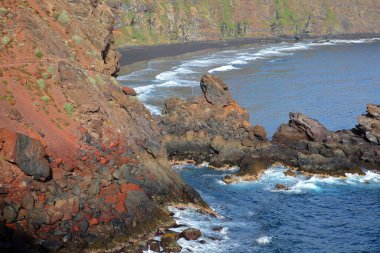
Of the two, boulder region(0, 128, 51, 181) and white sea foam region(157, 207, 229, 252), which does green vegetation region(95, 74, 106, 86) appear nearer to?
boulder region(0, 128, 51, 181)

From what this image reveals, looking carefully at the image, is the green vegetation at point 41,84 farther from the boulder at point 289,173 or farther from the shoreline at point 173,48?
the shoreline at point 173,48

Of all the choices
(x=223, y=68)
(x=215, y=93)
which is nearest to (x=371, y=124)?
(x=215, y=93)

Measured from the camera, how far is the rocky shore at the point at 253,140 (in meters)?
48.5

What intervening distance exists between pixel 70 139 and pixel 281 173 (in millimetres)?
23428

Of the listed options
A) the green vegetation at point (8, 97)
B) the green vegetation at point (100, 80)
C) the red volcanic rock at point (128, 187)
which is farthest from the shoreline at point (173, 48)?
the red volcanic rock at point (128, 187)

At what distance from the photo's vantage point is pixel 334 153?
163 feet

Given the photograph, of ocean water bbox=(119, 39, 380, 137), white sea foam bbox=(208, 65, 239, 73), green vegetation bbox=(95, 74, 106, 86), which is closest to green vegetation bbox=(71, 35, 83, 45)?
green vegetation bbox=(95, 74, 106, 86)

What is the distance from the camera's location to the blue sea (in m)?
32.5

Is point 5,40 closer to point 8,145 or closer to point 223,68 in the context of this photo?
point 8,145

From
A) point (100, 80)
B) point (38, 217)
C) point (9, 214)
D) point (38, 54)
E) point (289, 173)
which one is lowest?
point (289, 173)

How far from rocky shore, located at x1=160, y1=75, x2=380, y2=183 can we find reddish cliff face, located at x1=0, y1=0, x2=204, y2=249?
16.0 m

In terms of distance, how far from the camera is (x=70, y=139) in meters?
30.1

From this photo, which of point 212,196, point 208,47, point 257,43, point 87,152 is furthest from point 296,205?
point 257,43

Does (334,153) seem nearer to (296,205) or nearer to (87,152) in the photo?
(296,205)
